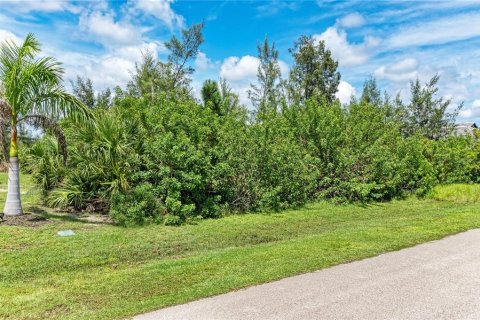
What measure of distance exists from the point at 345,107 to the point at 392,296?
12.1 m

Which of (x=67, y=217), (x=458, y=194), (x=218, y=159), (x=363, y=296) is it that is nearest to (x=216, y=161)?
(x=218, y=159)

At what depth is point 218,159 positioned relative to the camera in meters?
10.5

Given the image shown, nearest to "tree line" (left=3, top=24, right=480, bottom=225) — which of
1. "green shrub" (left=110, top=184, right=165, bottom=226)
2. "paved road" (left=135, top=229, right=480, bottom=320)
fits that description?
"green shrub" (left=110, top=184, right=165, bottom=226)

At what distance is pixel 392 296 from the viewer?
4.27 m

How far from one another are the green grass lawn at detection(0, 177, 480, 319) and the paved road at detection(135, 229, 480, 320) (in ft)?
0.98

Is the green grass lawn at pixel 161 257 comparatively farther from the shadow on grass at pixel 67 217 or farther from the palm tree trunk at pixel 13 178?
the palm tree trunk at pixel 13 178

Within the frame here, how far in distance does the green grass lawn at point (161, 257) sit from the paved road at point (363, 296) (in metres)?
0.30

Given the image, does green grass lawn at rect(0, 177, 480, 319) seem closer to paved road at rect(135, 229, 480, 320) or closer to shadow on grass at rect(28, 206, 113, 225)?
shadow on grass at rect(28, 206, 113, 225)

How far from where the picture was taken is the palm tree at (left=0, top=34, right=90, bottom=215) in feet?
26.1

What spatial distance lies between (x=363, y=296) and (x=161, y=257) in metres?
3.38

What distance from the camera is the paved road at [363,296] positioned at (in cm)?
384

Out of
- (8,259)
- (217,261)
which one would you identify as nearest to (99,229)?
(8,259)

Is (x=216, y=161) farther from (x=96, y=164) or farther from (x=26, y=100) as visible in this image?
(x=26, y=100)

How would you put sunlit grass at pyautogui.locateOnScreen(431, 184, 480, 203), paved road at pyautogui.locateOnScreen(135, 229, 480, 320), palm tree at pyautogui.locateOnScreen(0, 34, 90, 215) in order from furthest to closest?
sunlit grass at pyautogui.locateOnScreen(431, 184, 480, 203) < palm tree at pyautogui.locateOnScreen(0, 34, 90, 215) < paved road at pyautogui.locateOnScreen(135, 229, 480, 320)
